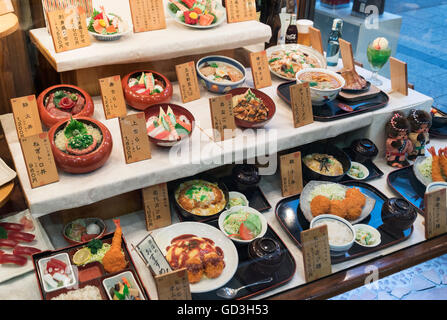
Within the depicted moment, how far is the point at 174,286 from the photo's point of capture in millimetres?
1754

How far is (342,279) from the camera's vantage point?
6.81 feet

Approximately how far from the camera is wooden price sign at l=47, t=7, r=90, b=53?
232cm

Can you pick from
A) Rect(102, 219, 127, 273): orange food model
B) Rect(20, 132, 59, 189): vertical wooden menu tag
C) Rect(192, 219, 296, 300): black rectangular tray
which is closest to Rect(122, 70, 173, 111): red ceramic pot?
Rect(20, 132, 59, 189): vertical wooden menu tag

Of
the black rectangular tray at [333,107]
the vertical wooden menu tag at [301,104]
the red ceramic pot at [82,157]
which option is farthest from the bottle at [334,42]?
the red ceramic pot at [82,157]

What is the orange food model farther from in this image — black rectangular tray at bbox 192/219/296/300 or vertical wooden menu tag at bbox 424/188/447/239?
vertical wooden menu tag at bbox 424/188/447/239

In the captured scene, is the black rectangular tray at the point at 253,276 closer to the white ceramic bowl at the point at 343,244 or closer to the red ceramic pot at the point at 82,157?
the white ceramic bowl at the point at 343,244

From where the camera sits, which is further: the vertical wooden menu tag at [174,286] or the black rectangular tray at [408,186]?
the black rectangular tray at [408,186]

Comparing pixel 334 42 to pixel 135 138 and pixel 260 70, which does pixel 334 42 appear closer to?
pixel 260 70

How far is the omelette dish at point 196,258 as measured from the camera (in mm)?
1975

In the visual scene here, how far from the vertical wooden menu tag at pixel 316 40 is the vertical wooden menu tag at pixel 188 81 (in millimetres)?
1112

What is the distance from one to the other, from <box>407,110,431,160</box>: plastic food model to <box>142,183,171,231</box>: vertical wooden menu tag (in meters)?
1.69

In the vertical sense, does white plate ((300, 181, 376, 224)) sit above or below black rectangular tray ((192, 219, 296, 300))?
above

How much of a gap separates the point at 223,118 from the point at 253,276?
846 mm
